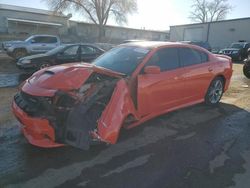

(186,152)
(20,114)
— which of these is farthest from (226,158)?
(20,114)

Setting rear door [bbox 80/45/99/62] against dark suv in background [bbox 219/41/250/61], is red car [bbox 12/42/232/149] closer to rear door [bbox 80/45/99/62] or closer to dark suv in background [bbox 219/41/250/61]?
rear door [bbox 80/45/99/62]

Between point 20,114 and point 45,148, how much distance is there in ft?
2.28

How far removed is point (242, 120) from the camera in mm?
5660

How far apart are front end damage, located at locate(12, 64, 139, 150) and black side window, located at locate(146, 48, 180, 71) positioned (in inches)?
47.4

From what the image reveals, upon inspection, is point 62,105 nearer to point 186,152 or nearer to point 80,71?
point 80,71

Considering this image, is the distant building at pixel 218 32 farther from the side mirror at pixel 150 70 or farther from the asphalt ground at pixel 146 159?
the side mirror at pixel 150 70

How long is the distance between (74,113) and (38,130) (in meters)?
0.53

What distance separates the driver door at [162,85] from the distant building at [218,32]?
3264cm

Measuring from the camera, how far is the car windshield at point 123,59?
4711 mm

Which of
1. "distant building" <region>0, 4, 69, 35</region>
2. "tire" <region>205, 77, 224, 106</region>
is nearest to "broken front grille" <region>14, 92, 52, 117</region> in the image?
"tire" <region>205, 77, 224, 106</region>

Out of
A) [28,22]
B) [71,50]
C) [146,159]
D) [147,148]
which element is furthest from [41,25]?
[146,159]

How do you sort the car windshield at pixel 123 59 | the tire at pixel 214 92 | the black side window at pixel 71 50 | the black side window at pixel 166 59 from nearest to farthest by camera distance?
the car windshield at pixel 123 59
the black side window at pixel 166 59
the tire at pixel 214 92
the black side window at pixel 71 50

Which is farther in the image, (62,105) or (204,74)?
(204,74)

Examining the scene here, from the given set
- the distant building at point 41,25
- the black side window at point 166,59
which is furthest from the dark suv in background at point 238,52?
the distant building at point 41,25
